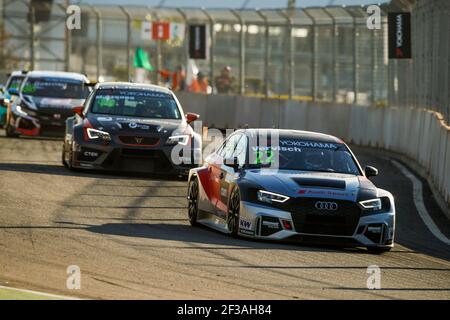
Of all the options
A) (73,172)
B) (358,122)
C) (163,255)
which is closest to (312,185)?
(163,255)

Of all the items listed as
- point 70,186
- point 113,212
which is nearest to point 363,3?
point 70,186

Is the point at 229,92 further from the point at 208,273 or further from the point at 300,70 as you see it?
the point at 208,273

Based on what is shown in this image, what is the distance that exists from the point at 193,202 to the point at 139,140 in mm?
5113

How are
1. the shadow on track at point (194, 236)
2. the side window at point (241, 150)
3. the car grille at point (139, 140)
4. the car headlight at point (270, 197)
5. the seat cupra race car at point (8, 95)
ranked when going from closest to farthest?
the shadow on track at point (194, 236), the car headlight at point (270, 197), the side window at point (241, 150), the car grille at point (139, 140), the seat cupra race car at point (8, 95)

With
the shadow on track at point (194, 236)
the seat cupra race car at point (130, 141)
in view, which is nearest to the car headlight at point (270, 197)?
the shadow on track at point (194, 236)

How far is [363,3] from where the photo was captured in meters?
32.3

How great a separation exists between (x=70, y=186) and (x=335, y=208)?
19.6ft

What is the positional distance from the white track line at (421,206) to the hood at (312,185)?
1.68m

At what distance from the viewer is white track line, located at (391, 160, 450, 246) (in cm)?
1579

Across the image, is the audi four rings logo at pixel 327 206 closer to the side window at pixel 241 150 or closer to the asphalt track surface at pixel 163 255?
the asphalt track surface at pixel 163 255

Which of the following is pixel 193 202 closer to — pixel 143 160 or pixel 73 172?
pixel 143 160

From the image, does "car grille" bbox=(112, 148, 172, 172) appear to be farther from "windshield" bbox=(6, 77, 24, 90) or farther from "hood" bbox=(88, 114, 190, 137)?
"windshield" bbox=(6, 77, 24, 90)

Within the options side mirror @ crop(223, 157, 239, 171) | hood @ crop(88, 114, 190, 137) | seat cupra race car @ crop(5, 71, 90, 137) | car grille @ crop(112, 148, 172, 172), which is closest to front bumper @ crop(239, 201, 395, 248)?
side mirror @ crop(223, 157, 239, 171)

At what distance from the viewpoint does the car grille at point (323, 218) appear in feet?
44.2
